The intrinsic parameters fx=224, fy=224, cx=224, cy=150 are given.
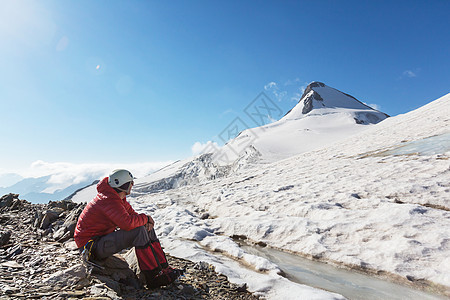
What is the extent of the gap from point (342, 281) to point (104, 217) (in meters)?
4.53

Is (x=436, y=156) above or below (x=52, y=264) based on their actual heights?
above

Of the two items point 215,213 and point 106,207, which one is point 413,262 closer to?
point 106,207

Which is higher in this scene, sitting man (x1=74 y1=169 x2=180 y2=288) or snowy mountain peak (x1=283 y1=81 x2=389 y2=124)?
snowy mountain peak (x1=283 y1=81 x2=389 y2=124)

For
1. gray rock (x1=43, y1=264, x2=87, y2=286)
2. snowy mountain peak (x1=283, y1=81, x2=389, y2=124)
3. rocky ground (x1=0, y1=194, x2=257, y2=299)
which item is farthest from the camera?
snowy mountain peak (x1=283, y1=81, x2=389, y2=124)

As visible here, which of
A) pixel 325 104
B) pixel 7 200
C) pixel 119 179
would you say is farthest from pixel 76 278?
pixel 325 104

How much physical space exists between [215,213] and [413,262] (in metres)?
7.22

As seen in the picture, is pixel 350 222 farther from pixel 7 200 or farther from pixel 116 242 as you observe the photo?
pixel 7 200

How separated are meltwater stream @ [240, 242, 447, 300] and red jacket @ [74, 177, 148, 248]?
327cm

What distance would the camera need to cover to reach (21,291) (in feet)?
9.76

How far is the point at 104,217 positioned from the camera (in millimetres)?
3898

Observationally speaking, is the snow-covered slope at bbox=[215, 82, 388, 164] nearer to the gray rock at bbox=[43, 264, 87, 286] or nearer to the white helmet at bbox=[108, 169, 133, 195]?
the white helmet at bbox=[108, 169, 133, 195]

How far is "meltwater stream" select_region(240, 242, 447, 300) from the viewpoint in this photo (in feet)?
12.2

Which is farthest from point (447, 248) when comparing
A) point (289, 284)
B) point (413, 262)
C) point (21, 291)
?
point (21, 291)

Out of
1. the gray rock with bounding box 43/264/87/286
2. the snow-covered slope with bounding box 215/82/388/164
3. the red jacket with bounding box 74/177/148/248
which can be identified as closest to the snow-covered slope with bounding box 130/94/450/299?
the red jacket with bounding box 74/177/148/248
